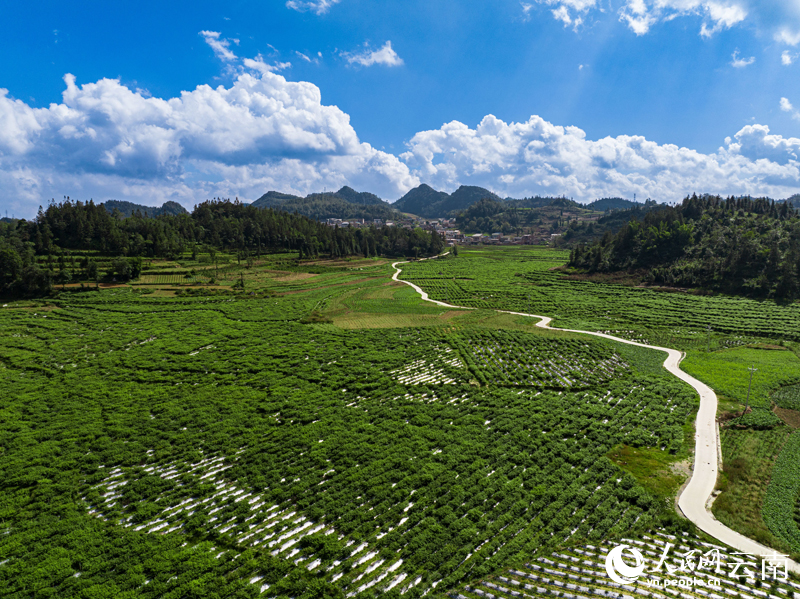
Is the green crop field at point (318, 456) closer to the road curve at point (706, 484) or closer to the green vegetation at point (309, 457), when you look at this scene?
the green vegetation at point (309, 457)

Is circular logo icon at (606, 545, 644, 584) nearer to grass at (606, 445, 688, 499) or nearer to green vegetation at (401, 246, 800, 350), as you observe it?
grass at (606, 445, 688, 499)

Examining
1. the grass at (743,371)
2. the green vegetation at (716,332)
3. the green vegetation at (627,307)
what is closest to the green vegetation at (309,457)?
the green vegetation at (716,332)

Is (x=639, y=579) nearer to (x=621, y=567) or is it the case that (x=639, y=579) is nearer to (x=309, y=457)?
(x=621, y=567)

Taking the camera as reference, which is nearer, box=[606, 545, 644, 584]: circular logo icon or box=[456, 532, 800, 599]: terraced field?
box=[456, 532, 800, 599]: terraced field

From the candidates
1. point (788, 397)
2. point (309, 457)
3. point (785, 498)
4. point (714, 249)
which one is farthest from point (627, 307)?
point (309, 457)

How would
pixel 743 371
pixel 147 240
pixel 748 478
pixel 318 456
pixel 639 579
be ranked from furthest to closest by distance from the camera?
1. pixel 147 240
2. pixel 743 371
3. pixel 318 456
4. pixel 748 478
5. pixel 639 579

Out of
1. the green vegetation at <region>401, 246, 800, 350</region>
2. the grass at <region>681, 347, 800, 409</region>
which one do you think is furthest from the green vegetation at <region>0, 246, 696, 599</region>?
the green vegetation at <region>401, 246, 800, 350</region>
